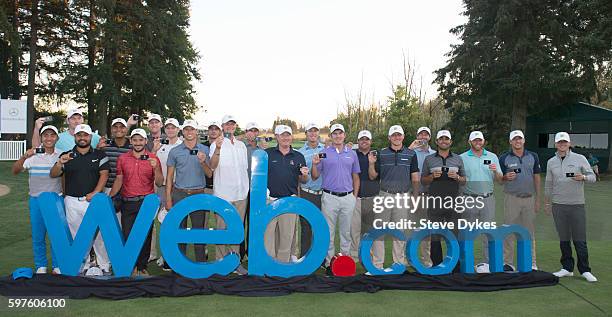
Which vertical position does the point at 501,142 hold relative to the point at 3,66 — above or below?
below

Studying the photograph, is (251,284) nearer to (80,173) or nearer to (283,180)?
(283,180)

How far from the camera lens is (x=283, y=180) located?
5.60 metres

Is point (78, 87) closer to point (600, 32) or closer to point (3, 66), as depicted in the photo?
point (3, 66)

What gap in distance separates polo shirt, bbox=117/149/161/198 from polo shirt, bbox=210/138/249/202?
72cm

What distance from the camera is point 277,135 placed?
225 inches

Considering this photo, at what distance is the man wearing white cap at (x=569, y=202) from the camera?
5.54 metres

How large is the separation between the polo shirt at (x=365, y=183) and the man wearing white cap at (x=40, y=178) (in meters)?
3.47

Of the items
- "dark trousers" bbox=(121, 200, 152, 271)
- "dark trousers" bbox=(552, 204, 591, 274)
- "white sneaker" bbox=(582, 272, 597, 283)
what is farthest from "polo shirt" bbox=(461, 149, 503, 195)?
"dark trousers" bbox=(121, 200, 152, 271)

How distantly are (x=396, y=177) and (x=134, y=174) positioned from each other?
298 cm

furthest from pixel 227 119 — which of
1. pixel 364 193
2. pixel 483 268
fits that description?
pixel 483 268

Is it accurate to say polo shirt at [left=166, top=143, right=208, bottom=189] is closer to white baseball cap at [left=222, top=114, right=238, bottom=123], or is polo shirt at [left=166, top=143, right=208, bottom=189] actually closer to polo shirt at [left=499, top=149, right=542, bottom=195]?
white baseball cap at [left=222, top=114, right=238, bottom=123]

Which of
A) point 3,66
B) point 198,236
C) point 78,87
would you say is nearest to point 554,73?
point 198,236

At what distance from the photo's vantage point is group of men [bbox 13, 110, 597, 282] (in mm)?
5309

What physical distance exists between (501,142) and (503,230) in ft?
65.0
